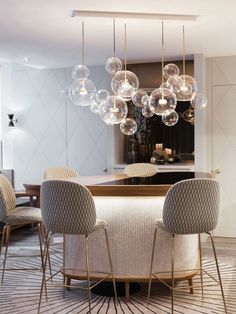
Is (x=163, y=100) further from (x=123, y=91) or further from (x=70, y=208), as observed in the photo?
(x=70, y=208)

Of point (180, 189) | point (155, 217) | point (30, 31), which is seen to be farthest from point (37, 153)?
point (180, 189)

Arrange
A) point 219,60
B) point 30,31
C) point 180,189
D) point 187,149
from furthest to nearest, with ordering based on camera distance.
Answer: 1. point 187,149
2. point 219,60
3. point 30,31
4. point 180,189

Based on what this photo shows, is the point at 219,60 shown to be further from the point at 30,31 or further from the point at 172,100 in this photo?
the point at 30,31

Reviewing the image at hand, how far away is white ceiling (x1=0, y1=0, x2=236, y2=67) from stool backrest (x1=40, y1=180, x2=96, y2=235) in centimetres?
183

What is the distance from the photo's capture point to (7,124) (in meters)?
8.12

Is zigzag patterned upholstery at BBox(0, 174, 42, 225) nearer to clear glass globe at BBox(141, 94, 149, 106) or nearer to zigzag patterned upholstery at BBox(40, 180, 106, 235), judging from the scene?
zigzag patterned upholstery at BBox(40, 180, 106, 235)

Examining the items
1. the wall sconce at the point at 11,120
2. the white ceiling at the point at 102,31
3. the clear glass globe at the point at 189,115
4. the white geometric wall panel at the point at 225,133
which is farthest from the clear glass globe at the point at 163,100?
the wall sconce at the point at 11,120

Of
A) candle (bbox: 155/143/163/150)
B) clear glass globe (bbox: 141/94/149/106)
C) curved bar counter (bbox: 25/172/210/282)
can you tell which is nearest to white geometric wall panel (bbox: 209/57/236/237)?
candle (bbox: 155/143/163/150)

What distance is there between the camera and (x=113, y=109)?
4.80 m

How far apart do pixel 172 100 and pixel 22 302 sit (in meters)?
2.47

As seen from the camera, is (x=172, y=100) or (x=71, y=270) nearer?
(x=71, y=270)

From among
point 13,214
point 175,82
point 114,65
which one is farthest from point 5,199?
point 175,82

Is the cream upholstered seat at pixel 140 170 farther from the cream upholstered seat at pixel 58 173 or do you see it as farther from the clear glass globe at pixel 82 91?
the clear glass globe at pixel 82 91

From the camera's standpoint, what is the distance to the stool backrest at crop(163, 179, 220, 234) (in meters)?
3.40
